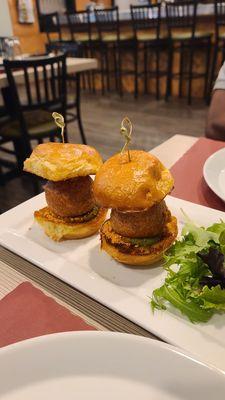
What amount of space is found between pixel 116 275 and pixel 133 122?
177 inches

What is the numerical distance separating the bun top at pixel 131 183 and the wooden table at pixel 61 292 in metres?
0.21

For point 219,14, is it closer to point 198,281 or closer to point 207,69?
point 207,69

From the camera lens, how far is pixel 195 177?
1.21 meters

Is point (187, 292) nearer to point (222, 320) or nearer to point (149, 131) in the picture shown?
point (222, 320)

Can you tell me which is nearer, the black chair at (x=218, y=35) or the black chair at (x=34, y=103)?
the black chair at (x=34, y=103)

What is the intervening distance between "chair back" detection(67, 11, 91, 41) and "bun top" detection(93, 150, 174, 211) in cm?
624

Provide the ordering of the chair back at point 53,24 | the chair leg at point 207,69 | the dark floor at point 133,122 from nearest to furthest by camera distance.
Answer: the dark floor at point 133,122, the chair leg at point 207,69, the chair back at point 53,24

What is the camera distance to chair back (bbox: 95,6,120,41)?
585cm

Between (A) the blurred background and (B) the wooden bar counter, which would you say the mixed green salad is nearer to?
(A) the blurred background

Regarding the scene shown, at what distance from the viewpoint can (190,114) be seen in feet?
17.0

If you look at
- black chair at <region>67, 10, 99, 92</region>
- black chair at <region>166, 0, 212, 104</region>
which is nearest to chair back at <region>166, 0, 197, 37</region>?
black chair at <region>166, 0, 212, 104</region>

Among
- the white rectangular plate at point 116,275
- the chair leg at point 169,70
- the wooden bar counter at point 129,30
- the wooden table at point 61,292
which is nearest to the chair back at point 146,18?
the wooden bar counter at point 129,30

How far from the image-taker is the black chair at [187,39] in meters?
4.97

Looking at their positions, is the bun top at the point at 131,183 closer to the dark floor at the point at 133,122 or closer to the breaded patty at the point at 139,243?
the breaded patty at the point at 139,243
